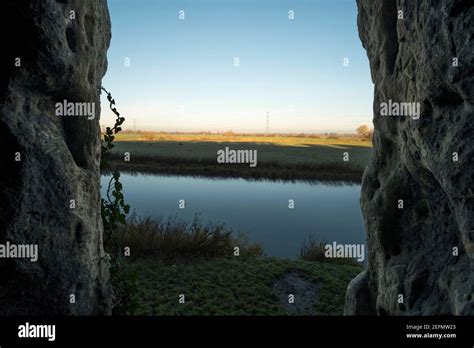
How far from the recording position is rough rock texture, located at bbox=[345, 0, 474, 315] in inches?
110

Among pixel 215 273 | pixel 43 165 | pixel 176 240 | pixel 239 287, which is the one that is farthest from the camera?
pixel 176 240

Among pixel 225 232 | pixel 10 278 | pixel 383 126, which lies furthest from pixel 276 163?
pixel 10 278

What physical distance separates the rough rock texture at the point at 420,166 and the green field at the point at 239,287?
2277 millimetres

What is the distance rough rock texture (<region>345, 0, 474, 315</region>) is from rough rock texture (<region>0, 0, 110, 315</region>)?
9.20 feet

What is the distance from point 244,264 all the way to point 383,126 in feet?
17.3

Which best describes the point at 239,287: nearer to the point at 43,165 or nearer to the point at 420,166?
the point at 420,166

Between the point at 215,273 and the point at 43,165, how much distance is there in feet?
18.2

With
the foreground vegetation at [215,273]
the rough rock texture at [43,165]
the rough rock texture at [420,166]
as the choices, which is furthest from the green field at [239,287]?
the rough rock texture at [43,165]

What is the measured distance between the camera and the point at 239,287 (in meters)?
7.67

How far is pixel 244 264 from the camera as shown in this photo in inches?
352

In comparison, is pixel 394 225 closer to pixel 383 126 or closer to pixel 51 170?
pixel 383 126

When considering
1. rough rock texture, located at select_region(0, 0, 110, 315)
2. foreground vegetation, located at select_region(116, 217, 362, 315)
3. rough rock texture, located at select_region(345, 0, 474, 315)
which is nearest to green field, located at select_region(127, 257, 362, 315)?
foreground vegetation, located at select_region(116, 217, 362, 315)

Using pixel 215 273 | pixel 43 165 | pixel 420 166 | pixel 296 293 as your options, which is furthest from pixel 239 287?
pixel 43 165

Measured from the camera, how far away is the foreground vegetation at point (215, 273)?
6.96m
